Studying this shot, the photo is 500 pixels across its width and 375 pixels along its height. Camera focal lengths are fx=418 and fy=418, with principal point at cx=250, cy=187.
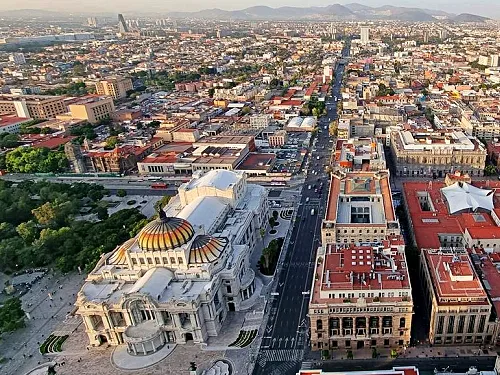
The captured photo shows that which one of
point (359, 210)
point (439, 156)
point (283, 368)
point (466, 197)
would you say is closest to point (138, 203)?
point (359, 210)

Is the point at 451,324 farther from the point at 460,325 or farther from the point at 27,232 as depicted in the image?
the point at 27,232

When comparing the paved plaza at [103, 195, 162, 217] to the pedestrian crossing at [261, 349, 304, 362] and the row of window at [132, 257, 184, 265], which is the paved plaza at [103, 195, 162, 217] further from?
the pedestrian crossing at [261, 349, 304, 362]

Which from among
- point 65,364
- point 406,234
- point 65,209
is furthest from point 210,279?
point 65,209

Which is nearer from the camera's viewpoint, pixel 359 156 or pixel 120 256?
pixel 120 256

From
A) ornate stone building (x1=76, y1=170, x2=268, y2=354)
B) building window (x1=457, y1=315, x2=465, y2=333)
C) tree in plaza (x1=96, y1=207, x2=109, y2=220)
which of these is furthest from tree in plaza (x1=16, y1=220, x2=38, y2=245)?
building window (x1=457, y1=315, x2=465, y2=333)

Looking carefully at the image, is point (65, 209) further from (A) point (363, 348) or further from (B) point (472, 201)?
(B) point (472, 201)

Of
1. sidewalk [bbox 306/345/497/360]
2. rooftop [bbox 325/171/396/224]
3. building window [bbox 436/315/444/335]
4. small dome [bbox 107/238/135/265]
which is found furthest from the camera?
rooftop [bbox 325/171/396/224]

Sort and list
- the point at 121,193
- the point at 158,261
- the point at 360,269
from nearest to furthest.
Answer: the point at 360,269 < the point at 158,261 < the point at 121,193
